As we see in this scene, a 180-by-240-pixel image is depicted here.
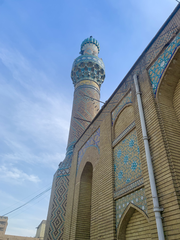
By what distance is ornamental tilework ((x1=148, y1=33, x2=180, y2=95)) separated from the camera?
3.31 m

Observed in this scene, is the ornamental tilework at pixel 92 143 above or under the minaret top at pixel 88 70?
under

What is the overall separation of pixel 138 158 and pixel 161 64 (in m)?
1.64

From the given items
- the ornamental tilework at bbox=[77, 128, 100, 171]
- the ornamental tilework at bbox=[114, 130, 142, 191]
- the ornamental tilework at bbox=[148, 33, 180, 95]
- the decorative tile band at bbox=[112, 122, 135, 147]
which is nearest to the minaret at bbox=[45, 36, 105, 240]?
the ornamental tilework at bbox=[77, 128, 100, 171]

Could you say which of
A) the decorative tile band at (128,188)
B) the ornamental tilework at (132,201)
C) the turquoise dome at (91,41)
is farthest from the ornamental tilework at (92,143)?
the turquoise dome at (91,41)

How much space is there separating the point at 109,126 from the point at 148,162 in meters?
2.04

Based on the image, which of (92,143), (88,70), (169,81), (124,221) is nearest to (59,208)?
(92,143)

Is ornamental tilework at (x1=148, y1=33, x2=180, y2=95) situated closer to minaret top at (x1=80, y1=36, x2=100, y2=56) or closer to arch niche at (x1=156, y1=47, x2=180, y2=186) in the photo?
arch niche at (x1=156, y1=47, x2=180, y2=186)

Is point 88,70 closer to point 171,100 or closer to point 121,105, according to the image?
point 121,105

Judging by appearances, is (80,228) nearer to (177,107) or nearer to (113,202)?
(113,202)

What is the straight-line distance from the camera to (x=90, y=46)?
11.5 meters

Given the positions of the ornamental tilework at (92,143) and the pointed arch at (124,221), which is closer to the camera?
the pointed arch at (124,221)

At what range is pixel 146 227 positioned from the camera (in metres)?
2.88

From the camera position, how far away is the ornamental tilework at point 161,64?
130 inches

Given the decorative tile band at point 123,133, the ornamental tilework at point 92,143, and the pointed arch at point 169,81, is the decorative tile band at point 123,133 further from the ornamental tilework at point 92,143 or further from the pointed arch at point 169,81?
the ornamental tilework at point 92,143
